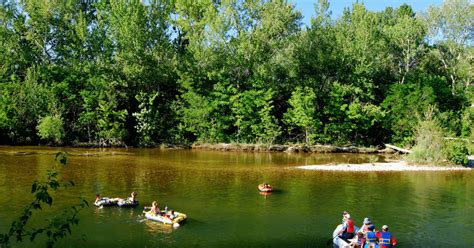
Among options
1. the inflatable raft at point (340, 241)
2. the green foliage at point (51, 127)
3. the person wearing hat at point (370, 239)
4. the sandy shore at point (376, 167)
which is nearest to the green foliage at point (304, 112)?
Answer: the sandy shore at point (376, 167)

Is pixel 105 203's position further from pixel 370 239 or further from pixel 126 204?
pixel 370 239

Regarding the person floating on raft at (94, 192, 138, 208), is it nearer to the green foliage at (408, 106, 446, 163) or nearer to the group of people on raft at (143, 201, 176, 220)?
the group of people on raft at (143, 201, 176, 220)

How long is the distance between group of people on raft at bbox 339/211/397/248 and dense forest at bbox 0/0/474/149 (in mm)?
48198

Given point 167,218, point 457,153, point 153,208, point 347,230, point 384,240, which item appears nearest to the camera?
point 384,240

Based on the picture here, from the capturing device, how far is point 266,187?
3644cm

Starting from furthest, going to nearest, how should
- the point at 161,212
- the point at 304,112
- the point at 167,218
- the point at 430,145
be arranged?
the point at 304,112
the point at 430,145
the point at 161,212
the point at 167,218

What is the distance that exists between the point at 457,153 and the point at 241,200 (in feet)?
99.1

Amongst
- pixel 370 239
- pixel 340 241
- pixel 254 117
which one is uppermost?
pixel 254 117

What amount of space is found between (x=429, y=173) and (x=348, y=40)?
109 feet

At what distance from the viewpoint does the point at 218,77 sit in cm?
7631

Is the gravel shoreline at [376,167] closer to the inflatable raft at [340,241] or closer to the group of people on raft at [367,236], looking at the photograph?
the group of people on raft at [367,236]

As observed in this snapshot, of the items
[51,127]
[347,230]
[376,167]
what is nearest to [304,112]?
[376,167]

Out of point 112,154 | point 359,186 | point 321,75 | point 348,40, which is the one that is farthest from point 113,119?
point 359,186

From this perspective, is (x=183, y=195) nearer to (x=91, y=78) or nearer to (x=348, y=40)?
(x=91, y=78)
